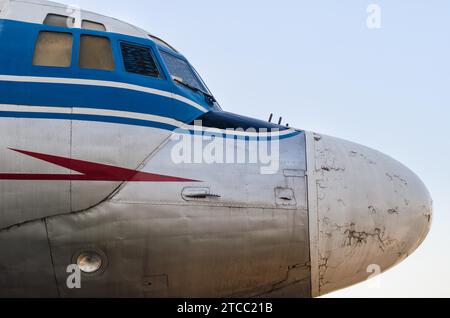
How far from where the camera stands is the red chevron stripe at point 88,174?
307 inches

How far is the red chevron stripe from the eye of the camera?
7.80 m

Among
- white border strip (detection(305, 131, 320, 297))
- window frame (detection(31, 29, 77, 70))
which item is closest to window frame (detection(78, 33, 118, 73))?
window frame (detection(31, 29, 77, 70))

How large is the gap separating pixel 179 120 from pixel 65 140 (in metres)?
1.51

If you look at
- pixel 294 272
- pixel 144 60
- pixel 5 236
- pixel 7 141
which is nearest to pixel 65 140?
pixel 7 141

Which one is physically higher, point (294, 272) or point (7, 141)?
point (7, 141)

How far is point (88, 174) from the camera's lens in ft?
26.1

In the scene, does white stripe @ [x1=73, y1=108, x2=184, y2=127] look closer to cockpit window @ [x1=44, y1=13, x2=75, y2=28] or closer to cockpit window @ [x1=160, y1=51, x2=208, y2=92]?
cockpit window @ [x1=160, y1=51, x2=208, y2=92]

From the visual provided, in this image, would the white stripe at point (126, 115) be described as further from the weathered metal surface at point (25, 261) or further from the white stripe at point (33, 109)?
the weathered metal surface at point (25, 261)

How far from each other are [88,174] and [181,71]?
249 cm

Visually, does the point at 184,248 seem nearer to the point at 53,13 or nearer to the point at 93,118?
the point at 93,118

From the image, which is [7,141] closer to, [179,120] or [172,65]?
[179,120]

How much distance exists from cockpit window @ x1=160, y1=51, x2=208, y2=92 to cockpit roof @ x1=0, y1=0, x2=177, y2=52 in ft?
1.36

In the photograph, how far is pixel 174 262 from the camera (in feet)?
26.4
